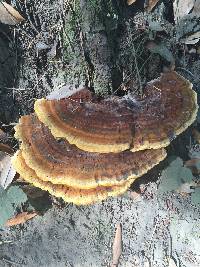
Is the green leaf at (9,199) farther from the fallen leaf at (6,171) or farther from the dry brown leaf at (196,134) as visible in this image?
the dry brown leaf at (196,134)

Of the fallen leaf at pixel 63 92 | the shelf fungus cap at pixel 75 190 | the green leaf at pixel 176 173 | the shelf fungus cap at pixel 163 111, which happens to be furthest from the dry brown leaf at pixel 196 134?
the fallen leaf at pixel 63 92

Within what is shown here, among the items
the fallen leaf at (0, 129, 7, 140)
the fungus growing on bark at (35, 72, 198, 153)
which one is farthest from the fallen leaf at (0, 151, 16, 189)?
the fungus growing on bark at (35, 72, 198, 153)

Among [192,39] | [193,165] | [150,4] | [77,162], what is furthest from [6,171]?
[192,39]

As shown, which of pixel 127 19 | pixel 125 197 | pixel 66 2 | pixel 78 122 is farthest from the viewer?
pixel 125 197

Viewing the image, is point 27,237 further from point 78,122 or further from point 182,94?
point 182,94

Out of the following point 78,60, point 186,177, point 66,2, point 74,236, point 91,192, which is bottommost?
point 74,236

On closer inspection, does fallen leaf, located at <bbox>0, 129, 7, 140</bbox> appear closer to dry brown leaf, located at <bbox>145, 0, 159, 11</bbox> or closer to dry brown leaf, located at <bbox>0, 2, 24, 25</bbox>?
dry brown leaf, located at <bbox>0, 2, 24, 25</bbox>

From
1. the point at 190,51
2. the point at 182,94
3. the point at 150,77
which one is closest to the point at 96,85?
the point at 150,77
